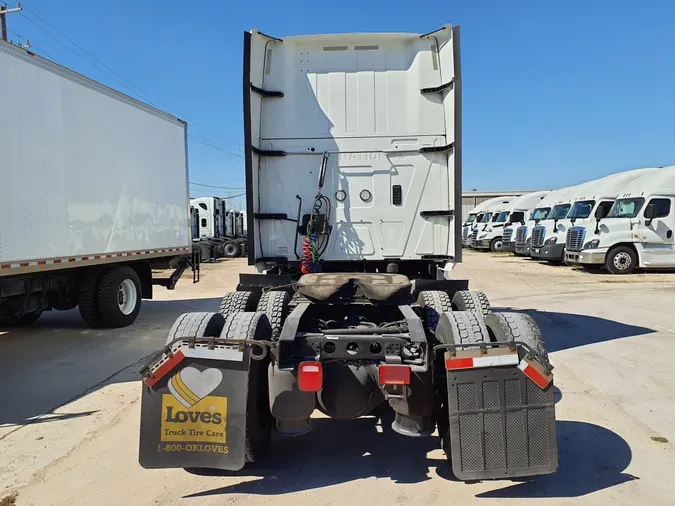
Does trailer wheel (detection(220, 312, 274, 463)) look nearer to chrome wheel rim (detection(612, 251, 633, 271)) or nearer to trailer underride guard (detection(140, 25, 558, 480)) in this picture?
trailer underride guard (detection(140, 25, 558, 480))

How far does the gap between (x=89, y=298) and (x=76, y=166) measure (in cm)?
216

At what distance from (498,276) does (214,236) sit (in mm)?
14515

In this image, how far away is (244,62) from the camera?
19.6 feet

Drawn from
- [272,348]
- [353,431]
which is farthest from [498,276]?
[272,348]

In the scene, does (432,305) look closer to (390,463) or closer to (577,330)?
(390,463)

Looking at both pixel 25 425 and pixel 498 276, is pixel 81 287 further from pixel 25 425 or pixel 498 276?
pixel 498 276

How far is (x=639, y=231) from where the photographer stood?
16281mm

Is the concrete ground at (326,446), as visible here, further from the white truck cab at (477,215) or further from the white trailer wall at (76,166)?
the white truck cab at (477,215)

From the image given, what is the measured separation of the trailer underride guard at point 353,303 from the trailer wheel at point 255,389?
1 cm

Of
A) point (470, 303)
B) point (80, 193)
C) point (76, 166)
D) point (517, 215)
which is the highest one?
point (76, 166)

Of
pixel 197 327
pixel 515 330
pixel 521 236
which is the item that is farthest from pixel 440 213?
pixel 521 236

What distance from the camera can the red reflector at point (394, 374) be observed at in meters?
3.13

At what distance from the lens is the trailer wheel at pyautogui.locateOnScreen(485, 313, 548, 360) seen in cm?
331

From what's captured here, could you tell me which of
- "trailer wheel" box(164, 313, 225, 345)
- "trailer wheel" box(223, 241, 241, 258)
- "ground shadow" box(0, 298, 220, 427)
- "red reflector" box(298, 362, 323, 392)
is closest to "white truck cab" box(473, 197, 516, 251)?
"trailer wheel" box(223, 241, 241, 258)
